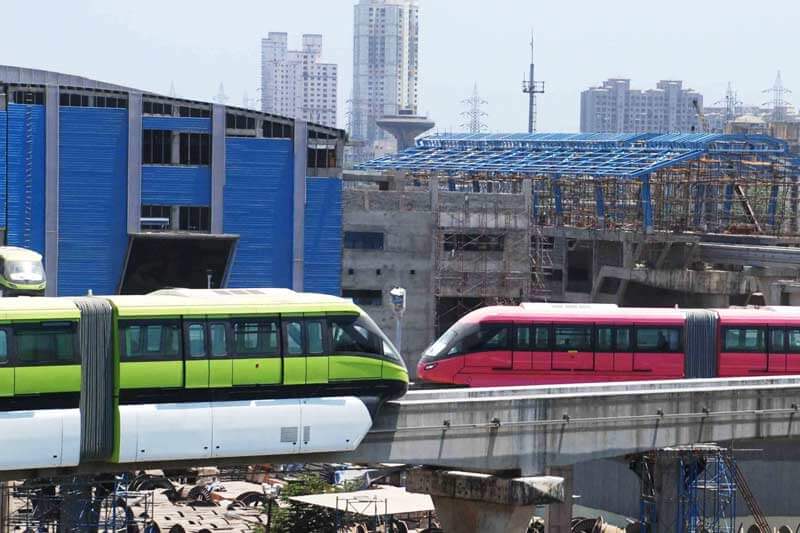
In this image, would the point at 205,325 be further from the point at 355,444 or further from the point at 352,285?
the point at 352,285

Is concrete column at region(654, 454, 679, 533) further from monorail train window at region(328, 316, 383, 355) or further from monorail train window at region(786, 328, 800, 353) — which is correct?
monorail train window at region(328, 316, 383, 355)

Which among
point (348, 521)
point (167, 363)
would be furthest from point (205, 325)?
point (348, 521)

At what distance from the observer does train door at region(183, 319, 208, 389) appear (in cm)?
2850

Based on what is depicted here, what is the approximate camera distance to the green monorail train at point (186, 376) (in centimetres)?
2706

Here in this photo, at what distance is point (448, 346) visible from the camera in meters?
41.8

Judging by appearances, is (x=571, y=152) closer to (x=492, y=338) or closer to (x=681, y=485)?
(x=492, y=338)

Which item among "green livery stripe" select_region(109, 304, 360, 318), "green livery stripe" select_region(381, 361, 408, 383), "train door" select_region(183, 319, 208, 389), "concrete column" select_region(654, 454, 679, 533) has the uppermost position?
"green livery stripe" select_region(109, 304, 360, 318)

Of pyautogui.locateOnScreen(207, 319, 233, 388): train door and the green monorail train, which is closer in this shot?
the green monorail train

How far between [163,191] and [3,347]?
38.4 meters

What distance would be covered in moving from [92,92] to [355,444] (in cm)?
3845

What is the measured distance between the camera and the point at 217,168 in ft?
216

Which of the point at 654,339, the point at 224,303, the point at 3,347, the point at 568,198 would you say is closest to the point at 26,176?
the point at 654,339

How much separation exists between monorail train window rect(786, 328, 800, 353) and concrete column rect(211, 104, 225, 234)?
27.5m

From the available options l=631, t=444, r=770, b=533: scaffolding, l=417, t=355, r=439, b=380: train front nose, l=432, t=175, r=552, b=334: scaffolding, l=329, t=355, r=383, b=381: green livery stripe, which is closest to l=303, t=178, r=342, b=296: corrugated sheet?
l=432, t=175, r=552, b=334: scaffolding
